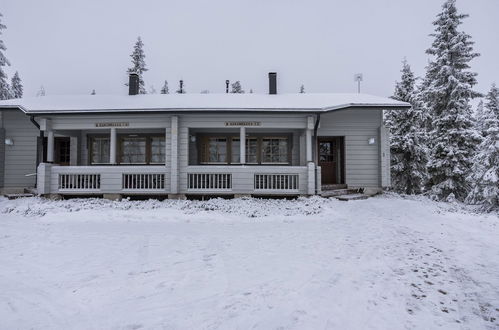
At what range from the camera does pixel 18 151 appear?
11.7 metres

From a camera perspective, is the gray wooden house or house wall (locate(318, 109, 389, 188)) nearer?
the gray wooden house

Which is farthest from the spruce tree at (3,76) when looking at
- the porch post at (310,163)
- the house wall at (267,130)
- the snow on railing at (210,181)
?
A: the porch post at (310,163)

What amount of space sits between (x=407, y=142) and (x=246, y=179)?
935cm

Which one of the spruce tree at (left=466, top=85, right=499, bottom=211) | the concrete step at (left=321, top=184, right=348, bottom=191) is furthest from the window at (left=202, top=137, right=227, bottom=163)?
the spruce tree at (left=466, top=85, right=499, bottom=211)

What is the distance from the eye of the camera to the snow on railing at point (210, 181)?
1023 cm

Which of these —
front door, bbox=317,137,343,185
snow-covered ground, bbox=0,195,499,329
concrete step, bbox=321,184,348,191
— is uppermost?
front door, bbox=317,137,343,185

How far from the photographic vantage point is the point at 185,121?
10.4 m

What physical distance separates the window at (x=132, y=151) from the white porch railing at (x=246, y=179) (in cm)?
350

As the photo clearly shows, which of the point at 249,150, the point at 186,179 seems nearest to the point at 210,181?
the point at 186,179

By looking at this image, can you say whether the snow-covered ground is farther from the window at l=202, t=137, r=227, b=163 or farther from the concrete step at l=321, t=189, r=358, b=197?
the window at l=202, t=137, r=227, b=163

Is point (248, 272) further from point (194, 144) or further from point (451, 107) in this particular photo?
point (451, 107)

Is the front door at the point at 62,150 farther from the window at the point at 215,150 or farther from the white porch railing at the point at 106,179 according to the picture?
the window at the point at 215,150

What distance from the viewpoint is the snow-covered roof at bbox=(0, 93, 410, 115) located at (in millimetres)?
9930

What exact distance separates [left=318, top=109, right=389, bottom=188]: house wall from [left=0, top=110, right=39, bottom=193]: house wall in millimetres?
12759
